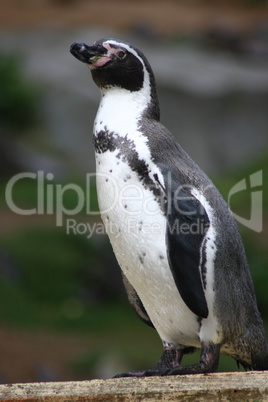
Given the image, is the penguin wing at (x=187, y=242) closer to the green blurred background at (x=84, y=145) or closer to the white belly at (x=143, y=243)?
the white belly at (x=143, y=243)

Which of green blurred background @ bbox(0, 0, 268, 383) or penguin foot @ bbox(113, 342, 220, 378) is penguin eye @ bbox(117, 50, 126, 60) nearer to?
penguin foot @ bbox(113, 342, 220, 378)

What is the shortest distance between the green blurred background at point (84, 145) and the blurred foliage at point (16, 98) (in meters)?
0.01

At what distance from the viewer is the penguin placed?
310 centimetres

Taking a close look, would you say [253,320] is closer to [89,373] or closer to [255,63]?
[89,373]

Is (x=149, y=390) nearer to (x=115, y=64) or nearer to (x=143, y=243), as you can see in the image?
(x=143, y=243)

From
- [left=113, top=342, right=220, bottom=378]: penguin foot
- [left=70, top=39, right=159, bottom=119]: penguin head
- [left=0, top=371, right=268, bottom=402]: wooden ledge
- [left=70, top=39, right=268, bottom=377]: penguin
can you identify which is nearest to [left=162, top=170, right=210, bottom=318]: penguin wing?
[left=70, top=39, right=268, bottom=377]: penguin

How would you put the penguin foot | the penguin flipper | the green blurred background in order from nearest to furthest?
the penguin foot
the penguin flipper
the green blurred background

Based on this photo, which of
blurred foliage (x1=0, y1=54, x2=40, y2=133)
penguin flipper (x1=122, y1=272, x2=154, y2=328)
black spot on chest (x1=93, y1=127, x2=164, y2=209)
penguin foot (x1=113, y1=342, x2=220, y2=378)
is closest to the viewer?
penguin foot (x1=113, y1=342, x2=220, y2=378)

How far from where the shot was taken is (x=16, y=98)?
11.2 metres

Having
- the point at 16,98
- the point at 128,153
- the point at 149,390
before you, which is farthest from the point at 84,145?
the point at 149,390

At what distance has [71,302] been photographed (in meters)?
8.08

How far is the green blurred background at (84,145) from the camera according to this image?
24.7ft

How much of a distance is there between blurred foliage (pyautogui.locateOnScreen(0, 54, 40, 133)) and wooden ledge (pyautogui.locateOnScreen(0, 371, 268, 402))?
337 inches

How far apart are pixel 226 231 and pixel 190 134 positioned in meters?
8.15
